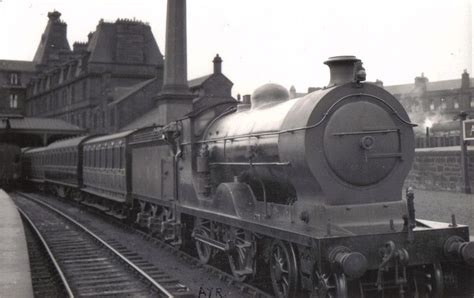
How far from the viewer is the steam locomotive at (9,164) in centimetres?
3188

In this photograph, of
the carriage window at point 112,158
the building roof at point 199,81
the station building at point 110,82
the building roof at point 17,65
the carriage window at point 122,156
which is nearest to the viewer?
the carriage window at point 122,156

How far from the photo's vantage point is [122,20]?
50.1 meters

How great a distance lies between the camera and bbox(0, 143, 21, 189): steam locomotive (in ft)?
105

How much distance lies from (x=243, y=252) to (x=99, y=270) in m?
3.53

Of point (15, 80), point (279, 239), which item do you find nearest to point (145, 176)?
point (279, 239)

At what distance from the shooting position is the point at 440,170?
17406 mm

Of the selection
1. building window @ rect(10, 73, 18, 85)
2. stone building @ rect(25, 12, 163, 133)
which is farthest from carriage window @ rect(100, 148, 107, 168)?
building window @ rect(10, 73, 18, 85)

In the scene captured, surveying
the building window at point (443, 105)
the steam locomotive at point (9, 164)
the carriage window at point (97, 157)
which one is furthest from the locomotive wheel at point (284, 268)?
the building window at point (443, 105)

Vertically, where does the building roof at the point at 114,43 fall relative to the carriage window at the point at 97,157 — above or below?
above

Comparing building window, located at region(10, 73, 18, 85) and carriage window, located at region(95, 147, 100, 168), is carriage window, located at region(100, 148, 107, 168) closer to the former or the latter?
carriage window, located at region(95, 147, 100, 168)

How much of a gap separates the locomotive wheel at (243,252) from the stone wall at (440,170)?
36.4ft

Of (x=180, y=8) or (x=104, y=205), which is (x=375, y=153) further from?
(x=180, y=8)

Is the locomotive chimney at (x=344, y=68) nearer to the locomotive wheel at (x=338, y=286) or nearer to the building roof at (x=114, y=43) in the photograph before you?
the locomotive wheel at (x=338, y=286)

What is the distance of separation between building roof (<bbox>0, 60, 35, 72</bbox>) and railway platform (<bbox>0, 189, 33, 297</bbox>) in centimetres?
7247
